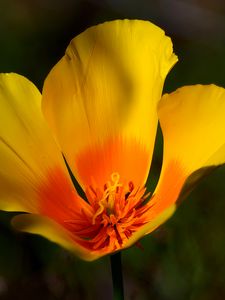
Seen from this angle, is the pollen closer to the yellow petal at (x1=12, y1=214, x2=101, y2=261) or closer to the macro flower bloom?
the macro flower bloom

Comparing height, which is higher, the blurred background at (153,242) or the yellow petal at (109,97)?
the yellow petal at (109,97)

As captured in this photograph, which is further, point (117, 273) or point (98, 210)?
point (98, 210)

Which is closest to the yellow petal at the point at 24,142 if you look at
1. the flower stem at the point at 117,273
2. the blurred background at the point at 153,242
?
the flower stem at the point at 117,273

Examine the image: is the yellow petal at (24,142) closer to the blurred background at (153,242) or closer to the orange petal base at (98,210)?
the orange petal base at (98,210)

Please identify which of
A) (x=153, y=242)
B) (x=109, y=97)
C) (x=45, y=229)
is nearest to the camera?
(x=45, y=229)

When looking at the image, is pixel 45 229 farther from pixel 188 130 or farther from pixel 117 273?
pixel 188 130

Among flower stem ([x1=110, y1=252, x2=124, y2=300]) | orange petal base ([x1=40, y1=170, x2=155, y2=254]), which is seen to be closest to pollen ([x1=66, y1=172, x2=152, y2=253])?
orange petal base ([x1=40, y1=170, x2=155, y2=254])

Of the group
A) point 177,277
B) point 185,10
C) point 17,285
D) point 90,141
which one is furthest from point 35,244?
point 185,10

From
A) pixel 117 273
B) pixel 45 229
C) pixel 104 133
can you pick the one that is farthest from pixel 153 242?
pixel 45 229
